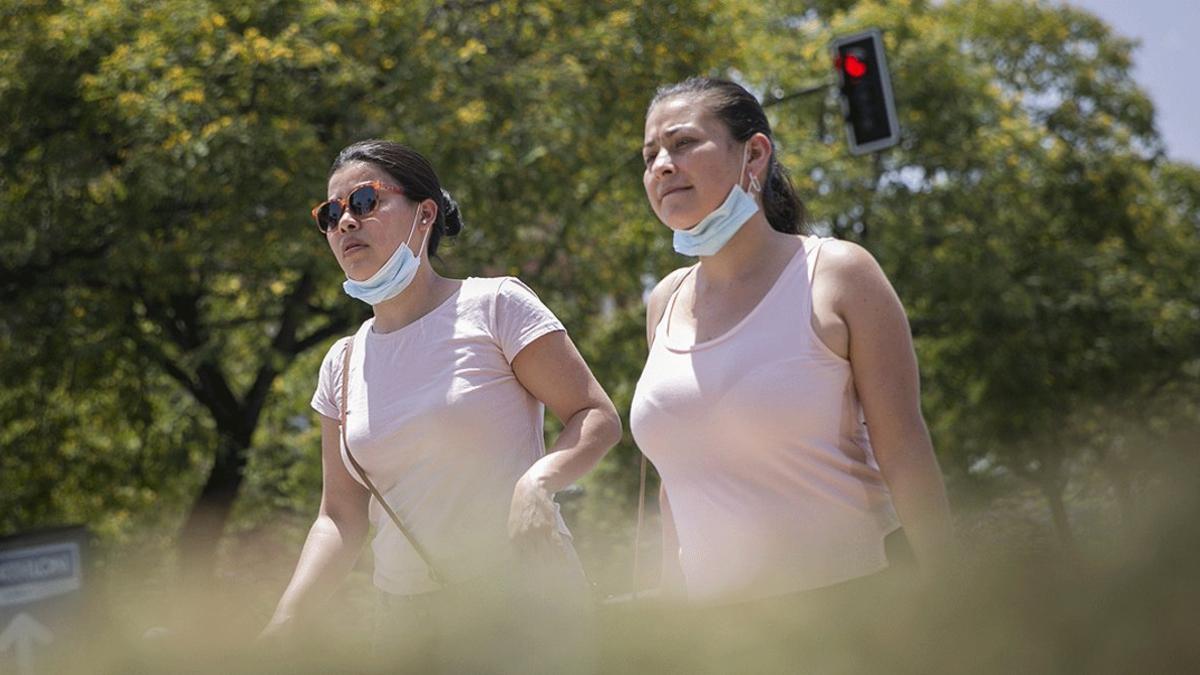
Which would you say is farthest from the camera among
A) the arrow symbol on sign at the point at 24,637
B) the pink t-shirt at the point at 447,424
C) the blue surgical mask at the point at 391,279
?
the blue surgical mask at the point at 391,279

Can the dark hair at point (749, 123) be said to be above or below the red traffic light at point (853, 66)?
below

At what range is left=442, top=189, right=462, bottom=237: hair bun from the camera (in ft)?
12.5

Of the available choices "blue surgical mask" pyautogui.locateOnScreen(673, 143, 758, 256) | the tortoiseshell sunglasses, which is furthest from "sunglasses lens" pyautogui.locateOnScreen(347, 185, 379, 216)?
"blue surgical mask" pyautogui.locateOnScreen(673, 143, 758, 256)

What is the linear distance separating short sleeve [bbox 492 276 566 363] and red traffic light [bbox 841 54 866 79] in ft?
36.9

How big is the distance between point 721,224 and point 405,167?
912 millimetres

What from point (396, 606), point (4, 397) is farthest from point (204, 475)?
point (396, 606)

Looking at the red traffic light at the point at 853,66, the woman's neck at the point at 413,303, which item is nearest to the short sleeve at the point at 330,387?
the woman's neck at the point at 413,303

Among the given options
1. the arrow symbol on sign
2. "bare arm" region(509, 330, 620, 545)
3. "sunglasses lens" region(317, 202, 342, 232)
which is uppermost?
"sunglasses lens" region(317, 202, 342, 232)

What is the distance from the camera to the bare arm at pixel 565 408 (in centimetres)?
300

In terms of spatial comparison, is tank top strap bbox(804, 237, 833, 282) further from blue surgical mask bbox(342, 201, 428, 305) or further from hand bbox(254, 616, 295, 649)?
hand bbox(254, 616, 295, 649)

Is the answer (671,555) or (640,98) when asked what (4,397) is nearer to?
(640,98)

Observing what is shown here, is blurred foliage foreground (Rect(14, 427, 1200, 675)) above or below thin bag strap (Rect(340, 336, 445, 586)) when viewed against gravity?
above

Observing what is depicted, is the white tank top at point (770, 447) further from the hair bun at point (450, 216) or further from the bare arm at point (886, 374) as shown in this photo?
the hair bun at point (450, 216)

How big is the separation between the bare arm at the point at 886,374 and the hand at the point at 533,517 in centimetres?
59
